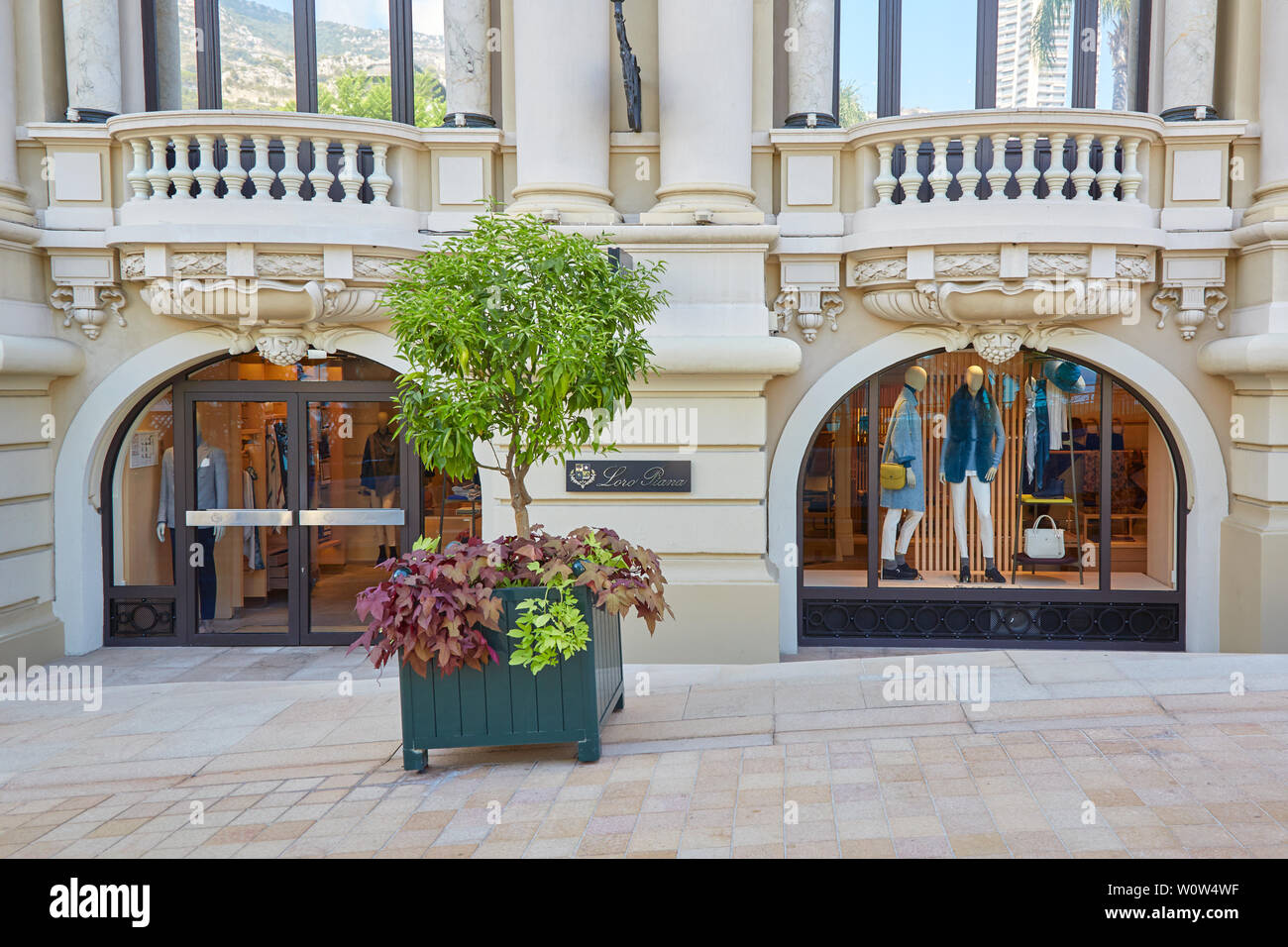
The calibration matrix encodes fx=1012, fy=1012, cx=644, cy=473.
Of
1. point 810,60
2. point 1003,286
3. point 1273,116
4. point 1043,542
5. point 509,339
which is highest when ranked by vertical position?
point 810,60

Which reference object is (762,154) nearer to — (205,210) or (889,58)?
(889,58)

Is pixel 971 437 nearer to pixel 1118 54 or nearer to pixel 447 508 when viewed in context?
pixel 1118 54

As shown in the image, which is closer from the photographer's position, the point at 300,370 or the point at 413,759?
the point at 413,759

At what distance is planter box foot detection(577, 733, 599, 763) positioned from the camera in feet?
18.5

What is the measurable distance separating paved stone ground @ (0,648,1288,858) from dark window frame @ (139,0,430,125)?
556 cm

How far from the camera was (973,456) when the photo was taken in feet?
31.2

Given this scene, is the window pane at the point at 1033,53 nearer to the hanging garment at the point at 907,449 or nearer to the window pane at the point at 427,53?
the hanging garment at the point at 907,449

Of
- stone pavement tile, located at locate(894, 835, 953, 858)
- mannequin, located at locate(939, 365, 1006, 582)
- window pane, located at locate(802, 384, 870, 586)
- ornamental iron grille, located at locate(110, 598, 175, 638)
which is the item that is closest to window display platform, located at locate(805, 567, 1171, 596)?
window pane, located at locate(802, 384, 870, 586)

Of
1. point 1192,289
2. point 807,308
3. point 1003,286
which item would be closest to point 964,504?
point 1003,286

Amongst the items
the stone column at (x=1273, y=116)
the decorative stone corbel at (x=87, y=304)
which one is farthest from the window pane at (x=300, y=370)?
the stone column at (x=1273, y=116)

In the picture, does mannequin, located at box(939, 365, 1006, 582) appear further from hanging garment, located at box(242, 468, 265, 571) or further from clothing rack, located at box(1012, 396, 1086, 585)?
hanging garment, located at box(242, 468, 265, 571)

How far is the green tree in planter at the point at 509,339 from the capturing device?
530 centimetres

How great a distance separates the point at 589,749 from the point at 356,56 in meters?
7.14

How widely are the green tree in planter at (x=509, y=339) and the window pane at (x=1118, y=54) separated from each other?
607cm
